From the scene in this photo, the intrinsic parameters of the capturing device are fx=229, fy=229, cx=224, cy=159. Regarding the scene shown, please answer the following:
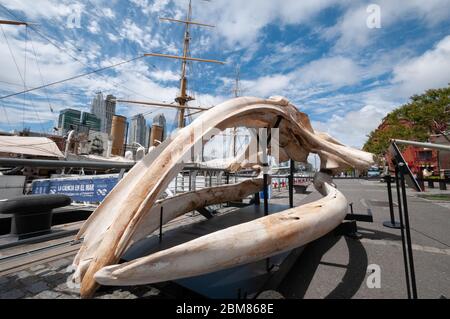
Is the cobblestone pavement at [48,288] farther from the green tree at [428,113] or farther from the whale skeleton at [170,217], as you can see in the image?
the green tree at [428,113]

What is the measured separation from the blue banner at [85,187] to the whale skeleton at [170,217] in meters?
4.97

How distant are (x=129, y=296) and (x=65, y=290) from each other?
2.16ft

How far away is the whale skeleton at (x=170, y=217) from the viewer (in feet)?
4.15

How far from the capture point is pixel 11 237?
2879 millimetres

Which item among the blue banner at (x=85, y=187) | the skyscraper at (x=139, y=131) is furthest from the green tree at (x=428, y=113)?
the skyscraper at (x=139, y=131)

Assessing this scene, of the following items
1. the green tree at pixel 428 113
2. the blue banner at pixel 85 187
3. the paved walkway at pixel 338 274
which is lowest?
the paved walkway at pixel 338 274

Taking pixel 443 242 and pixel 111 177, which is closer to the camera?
pixel 443 242

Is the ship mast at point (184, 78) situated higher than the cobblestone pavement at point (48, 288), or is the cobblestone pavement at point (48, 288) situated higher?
the ship mast at point (184, 78)

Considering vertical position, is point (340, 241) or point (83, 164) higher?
point (83, 164)

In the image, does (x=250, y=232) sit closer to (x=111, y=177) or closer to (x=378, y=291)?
(x=378, y=291)

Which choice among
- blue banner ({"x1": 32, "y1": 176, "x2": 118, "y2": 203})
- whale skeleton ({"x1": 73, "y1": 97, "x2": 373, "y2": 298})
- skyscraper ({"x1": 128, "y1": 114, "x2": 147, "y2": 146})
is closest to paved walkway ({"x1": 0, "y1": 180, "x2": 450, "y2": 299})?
whale skeleton ({"x1": 73, "y1": 97, "x2": 373, "y2": 298})

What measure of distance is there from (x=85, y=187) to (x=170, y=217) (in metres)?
6.00
